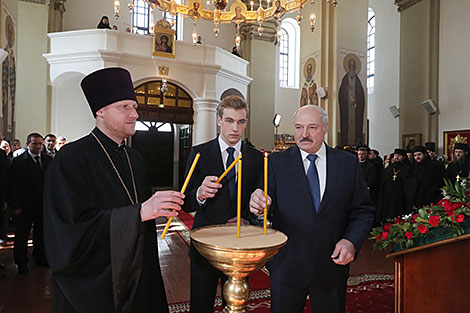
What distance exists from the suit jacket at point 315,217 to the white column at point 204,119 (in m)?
10.9

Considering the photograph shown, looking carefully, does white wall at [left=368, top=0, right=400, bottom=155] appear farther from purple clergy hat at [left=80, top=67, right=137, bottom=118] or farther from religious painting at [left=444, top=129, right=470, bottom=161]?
purple clergy hat at [left=80, top=67, right=137, bottom=118]

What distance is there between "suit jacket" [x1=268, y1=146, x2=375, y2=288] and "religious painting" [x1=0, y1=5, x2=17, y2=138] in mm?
6311

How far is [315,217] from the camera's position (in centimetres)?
Result: 198

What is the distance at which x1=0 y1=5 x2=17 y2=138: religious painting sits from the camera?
624 cm

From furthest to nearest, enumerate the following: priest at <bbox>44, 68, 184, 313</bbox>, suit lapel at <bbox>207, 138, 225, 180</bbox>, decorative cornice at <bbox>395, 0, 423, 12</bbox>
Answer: decorative cornice at <bbox>395, 0, 423, 12</bbox>, suit lapel at <bbox>207, 138, 225, 180</bbox>, priest at <bbox>44, 68, 184, 313</bbox>

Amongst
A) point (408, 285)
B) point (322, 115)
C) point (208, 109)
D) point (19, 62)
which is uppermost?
point (19, 62)

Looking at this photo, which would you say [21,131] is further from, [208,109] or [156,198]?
[156,198]

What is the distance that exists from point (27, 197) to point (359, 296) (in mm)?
4504

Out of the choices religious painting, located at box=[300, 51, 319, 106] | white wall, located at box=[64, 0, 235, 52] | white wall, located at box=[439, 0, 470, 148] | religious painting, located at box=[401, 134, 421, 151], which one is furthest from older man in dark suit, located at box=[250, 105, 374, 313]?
white wall, located at box=[64, 0, 235, 52]

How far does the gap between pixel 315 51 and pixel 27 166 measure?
9129 millimetres

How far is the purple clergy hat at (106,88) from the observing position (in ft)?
5.73

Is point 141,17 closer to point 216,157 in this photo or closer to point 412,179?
point 412,179

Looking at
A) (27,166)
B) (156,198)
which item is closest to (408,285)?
(156,198)

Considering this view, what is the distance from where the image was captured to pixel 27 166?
4832 millimetres
